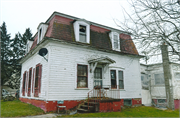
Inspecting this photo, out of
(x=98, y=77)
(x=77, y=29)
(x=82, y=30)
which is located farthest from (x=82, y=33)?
(x=98, y=77)

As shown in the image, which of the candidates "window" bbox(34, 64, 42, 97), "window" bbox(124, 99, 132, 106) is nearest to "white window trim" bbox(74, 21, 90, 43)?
"window" bbox(34, 64, 42, 97)

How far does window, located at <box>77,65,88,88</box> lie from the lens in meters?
11.5

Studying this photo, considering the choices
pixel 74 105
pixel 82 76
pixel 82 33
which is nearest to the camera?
pixel 74 105

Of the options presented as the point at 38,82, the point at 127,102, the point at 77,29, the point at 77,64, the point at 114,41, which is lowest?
the point at 127,102

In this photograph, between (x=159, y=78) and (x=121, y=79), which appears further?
(x=159, y=78)

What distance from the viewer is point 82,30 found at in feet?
41.3

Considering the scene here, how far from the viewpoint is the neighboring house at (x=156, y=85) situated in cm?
1590

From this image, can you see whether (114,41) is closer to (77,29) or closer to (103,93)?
(77,29)

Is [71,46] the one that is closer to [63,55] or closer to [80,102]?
[63,55]

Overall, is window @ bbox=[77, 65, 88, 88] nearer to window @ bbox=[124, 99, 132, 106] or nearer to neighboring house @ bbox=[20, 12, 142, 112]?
neighboring house @ bbox=[20, 12, 142, 112]

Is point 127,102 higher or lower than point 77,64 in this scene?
lower

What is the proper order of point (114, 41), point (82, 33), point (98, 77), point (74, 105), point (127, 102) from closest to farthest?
point (74, 105) → point (82, 33) → point (98, 77) → point (127, 102) → point (114, 41)

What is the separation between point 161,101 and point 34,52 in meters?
13.9

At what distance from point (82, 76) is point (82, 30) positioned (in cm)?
379
